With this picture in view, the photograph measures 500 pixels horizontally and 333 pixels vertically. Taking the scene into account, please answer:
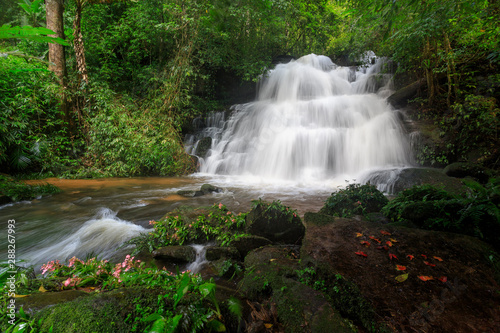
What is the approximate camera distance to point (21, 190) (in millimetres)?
5590

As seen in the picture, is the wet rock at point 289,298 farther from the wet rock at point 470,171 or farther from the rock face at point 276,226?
the wet rock at point 470,171

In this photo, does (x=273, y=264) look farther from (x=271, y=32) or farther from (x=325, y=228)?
(x=271, y=32)

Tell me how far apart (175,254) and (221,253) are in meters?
0.67

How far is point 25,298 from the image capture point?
4.87 ft

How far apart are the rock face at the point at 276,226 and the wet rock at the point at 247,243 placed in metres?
0.22

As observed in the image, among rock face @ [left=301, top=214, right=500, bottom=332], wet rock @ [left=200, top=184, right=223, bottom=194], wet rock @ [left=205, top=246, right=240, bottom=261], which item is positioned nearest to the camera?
rock face @ [left=301, top=214, right=500, bottom=332]

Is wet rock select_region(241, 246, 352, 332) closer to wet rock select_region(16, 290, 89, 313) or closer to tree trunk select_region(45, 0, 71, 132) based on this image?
wet rock select_region(16, 290, 89, 313)

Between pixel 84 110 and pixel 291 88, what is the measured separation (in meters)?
11.9

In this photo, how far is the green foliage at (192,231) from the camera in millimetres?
3420

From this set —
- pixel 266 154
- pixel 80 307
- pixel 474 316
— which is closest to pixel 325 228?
pixel 474 316

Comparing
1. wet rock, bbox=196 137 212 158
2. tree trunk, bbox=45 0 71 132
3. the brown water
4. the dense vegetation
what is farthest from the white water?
wet rock, bbox=196 137 212 158

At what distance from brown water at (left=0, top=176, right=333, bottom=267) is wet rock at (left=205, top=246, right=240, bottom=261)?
1433mm

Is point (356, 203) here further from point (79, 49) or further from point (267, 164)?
point (79, 49)

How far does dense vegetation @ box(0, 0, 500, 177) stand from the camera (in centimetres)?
686
